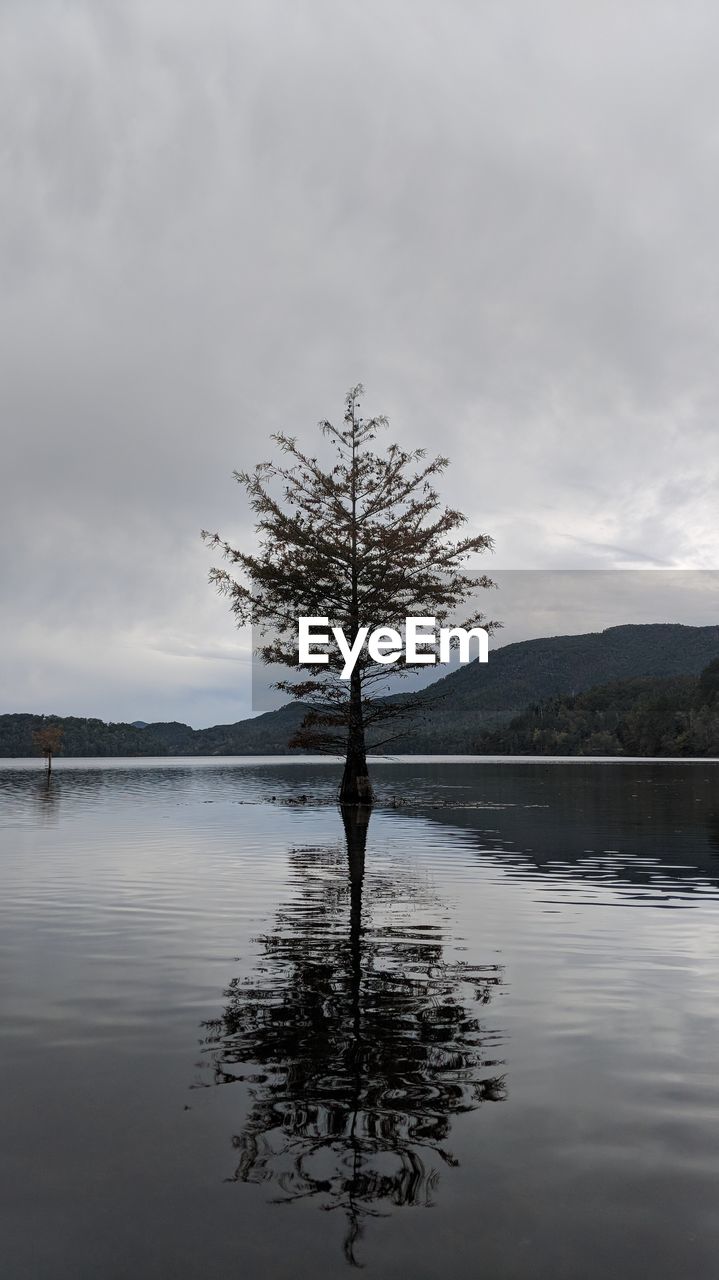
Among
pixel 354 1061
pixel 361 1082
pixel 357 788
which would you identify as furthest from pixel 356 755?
pixel 361 1082

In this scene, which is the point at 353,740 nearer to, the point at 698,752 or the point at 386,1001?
the point at 386,1001

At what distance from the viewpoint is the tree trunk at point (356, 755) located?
143ft

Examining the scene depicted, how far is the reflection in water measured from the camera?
19.0 ft

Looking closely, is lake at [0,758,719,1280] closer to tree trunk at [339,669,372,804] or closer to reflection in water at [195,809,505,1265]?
reflection in water at [195,809,505,1265]

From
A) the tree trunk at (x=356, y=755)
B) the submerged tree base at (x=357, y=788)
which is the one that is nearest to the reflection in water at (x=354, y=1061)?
the tree trunk at (x=356, y=755)

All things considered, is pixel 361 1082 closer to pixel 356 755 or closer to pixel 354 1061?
pixel 354 1061

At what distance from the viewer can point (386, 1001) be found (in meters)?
9.98

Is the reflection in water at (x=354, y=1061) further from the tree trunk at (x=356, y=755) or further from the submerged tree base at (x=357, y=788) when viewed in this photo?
the submerged tree base at (x=357, y=788)

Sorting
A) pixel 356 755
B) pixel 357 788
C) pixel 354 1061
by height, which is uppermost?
pixel 356 755

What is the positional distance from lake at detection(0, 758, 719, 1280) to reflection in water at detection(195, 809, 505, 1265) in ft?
0.10

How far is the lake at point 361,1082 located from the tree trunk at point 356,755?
24755 mm

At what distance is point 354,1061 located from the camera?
312 inches

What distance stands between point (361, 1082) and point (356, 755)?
37.9m

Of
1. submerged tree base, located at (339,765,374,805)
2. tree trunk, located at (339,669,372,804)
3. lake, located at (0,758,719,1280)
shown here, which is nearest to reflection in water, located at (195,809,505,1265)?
lake, located at (0,758,719,1280)
